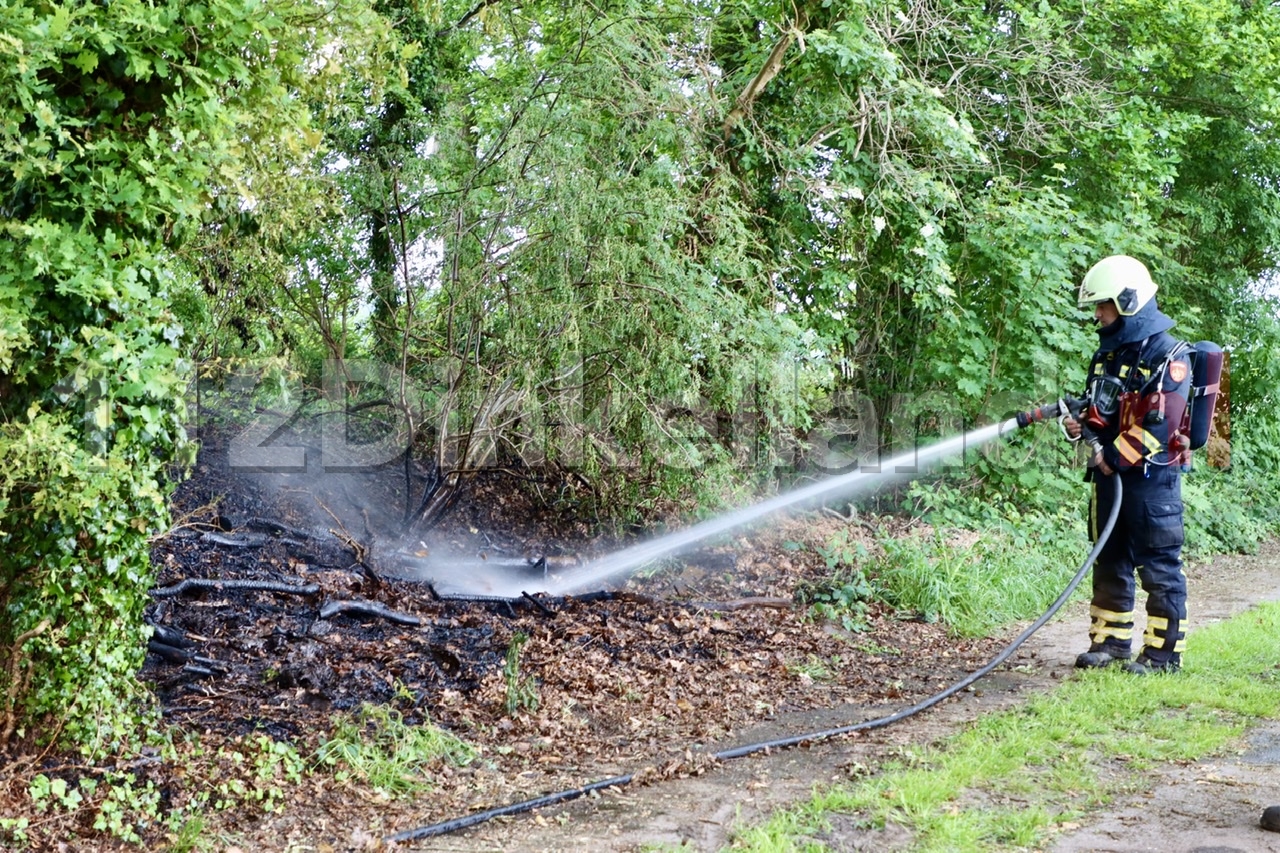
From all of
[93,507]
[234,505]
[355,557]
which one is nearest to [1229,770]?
[93,507]

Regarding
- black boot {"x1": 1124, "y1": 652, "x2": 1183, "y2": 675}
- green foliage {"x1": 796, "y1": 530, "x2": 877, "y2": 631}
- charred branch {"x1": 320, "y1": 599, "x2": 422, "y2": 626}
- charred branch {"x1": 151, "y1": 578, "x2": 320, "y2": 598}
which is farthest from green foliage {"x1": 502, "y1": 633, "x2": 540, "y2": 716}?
black boot {"x1": 1124, "y1": 652, "x2": 1183, "y2": 675}

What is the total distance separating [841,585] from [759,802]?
13.2 feet

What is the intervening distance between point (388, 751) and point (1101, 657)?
410 cm

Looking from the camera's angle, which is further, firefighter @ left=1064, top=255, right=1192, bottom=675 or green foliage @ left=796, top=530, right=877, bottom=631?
green foliage @ left=796, top=530, right=877, bottom=631

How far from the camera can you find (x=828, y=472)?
33.4 ft

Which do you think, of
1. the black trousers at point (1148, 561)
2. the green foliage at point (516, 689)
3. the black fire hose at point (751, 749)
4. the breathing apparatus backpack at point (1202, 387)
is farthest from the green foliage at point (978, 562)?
the green foliage at point (516, 689)

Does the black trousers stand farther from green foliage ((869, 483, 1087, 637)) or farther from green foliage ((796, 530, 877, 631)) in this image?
green foliage ((796, 530, 877, 631))

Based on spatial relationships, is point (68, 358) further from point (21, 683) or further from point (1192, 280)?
point (1192, 280)

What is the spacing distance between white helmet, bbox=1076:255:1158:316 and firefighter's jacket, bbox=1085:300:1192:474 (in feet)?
0.25

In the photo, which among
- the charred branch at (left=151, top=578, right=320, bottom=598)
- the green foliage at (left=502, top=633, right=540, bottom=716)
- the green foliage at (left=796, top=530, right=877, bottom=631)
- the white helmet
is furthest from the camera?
the green foliage at (left=796, top=530, right=877, bottom=631)

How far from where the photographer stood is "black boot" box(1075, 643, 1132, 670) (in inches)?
237

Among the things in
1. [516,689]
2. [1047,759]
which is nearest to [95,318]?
[516,689]

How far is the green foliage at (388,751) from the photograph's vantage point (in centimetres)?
407

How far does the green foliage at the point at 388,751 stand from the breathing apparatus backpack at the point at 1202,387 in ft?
14.3
